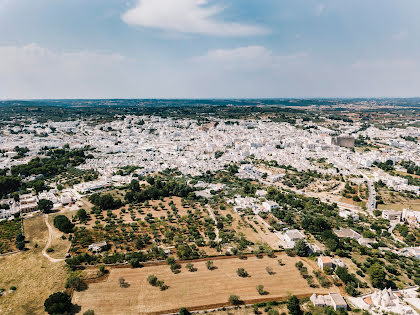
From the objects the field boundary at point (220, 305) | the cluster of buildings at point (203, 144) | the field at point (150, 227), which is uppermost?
the cluster of buildings at point (203, 144)

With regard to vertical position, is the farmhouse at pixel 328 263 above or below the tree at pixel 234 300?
above

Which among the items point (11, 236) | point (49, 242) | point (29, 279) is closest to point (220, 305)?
point (29, 279)

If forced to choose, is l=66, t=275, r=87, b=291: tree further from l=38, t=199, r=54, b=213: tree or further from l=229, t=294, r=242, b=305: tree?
l=38, t=199, r=54, b=213: tree

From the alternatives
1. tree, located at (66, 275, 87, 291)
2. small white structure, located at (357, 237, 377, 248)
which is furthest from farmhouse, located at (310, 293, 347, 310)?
tree, located at (66, 275, 87, 291)

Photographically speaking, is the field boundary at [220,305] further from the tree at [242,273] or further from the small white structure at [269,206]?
the small white structure at [269,206]

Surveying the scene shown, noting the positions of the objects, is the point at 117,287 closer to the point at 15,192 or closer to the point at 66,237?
the point at 66,237

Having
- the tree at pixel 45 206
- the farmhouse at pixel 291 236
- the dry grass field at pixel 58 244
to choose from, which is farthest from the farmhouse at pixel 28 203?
the farmhouse at pixel 291 236

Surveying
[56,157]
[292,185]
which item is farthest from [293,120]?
[56,157]
